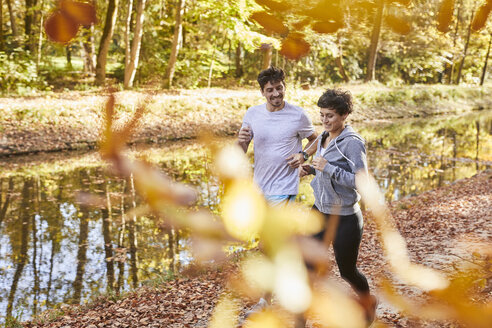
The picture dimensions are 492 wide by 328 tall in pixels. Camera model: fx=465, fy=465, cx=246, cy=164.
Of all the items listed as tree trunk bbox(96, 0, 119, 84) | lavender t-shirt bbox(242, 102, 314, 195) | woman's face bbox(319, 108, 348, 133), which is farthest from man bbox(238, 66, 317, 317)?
tree trunk bbox(96, 0, 119, 84)

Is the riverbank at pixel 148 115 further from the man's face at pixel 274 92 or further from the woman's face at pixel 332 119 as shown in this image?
the woman's face at pixel 332 119

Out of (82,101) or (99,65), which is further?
(99,65)

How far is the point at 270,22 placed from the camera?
120 cm

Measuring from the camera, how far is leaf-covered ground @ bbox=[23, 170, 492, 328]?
15.1 feet

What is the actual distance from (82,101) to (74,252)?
1155cm

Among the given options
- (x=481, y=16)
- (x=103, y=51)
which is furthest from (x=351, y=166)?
(x=103, y=51)

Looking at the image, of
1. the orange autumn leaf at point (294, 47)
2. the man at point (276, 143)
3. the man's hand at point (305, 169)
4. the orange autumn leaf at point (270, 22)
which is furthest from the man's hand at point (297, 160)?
the orange autumn leaf at point (270, 22)

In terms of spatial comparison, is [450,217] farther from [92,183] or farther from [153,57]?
[153,57]

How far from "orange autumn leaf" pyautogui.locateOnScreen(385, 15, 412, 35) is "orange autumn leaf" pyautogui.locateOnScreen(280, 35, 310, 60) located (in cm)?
22

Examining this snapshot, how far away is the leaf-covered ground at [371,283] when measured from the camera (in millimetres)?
4598

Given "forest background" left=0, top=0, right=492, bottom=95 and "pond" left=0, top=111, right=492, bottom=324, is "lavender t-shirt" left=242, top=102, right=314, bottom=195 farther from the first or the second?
"pond" left=0, top=111, right=492, bottom=324

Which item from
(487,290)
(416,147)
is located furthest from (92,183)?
(416,147)

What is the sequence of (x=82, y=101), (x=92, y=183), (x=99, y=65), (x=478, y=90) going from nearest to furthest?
(x=92, y=183), (x=82, y=101), (x=99, y=65), (x=478, y=90)

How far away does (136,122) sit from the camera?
785 mm
